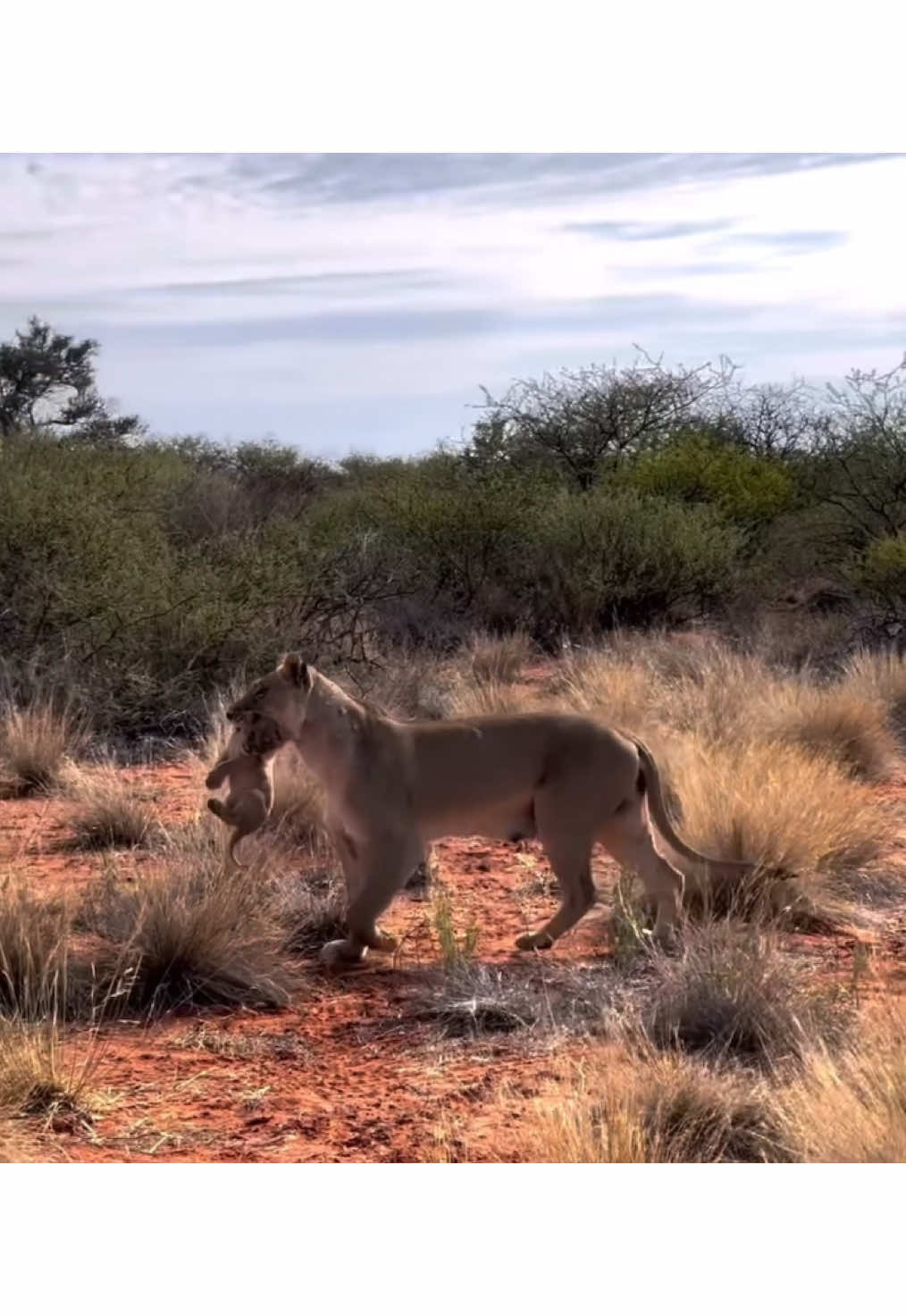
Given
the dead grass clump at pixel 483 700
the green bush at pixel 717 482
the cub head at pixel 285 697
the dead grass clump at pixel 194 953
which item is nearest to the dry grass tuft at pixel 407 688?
the dead grass clump at pixel 483 700

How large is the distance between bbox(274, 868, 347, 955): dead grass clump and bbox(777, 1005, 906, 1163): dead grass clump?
2.87 meters

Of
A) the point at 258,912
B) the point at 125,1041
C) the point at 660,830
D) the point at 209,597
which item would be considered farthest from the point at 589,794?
the point at 209,597

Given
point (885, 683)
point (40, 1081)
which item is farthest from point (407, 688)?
point (40, 1081)

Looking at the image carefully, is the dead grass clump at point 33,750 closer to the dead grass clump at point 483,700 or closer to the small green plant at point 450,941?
the dead grass clump at point 483,700

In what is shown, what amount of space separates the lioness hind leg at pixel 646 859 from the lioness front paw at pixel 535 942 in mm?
504

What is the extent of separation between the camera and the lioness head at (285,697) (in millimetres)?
7207

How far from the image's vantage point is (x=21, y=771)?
36.7 ft

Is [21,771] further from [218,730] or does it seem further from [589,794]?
[589,794]

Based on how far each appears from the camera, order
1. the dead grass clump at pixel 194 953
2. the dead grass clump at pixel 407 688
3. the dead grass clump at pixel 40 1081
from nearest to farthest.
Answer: the dead grass clump at pixel 40 1081
the dead grass clump at pixel 194 953
the dead grass clump at pixel 407 688

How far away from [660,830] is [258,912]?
195 centimetres

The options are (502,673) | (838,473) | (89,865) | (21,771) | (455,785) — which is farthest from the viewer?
(838,473)

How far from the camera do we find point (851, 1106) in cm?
444

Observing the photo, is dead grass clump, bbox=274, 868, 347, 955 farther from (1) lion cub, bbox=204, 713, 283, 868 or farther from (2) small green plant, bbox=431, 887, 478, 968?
(2) small green plant, bbox=431, 887, 478, 968

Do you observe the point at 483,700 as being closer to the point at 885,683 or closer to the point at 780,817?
the point at 885,683
